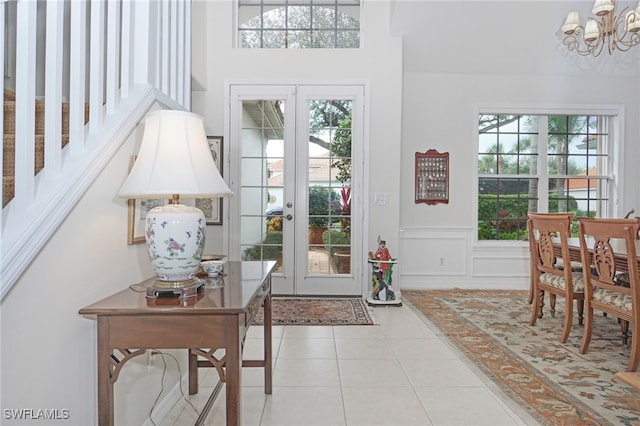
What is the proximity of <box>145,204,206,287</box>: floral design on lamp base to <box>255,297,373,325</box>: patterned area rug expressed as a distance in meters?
2.30

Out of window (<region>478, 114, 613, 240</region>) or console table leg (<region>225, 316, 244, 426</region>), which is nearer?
console table leg (<region>225, 316, 244, 426</region>)

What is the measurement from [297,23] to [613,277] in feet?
13.9

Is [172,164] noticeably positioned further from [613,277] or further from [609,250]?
[613,277]

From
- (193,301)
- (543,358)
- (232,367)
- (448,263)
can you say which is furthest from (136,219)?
(448,263)

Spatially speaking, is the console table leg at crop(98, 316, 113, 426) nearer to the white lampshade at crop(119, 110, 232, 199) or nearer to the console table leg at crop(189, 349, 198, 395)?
the white lampshade at crop(119, 110, 232, 199)

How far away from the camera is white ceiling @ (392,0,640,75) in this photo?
15.0ft

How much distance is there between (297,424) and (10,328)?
1.40 m

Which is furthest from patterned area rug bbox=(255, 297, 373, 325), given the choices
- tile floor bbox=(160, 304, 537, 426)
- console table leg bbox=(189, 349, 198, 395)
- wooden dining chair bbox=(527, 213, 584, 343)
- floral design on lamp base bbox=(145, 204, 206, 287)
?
floral design on lamp base bbox=(145, 204, 206, 287)

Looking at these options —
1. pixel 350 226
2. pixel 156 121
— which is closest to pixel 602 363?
pixel 350 226

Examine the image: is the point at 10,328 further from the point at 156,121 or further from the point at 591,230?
the point at 591,230

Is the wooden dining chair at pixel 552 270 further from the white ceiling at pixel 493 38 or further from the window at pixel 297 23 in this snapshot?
the window at pixel 297 23

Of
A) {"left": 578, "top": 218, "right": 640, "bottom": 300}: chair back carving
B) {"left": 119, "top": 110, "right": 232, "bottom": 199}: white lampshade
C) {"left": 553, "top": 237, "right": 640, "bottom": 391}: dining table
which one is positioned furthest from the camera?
{"left": 578, "top": 218, "right": 640, "bottom": 300}: chair back carving

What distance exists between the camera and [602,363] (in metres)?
2.72

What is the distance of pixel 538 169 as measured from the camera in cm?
551
